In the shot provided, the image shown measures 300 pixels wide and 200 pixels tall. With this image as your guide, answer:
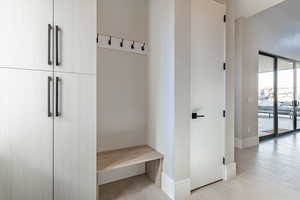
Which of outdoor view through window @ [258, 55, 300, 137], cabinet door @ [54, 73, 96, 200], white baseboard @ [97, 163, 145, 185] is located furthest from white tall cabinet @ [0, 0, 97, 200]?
outdoor view through window @ [258, 55, 300, 137]

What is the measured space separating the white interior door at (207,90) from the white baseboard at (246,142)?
74.9 inches

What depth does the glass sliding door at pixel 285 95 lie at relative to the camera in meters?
4.93

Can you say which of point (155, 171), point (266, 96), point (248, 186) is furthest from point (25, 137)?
point (266, 96)

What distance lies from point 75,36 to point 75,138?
95cm

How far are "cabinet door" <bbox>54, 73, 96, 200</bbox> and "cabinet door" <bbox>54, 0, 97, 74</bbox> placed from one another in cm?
10

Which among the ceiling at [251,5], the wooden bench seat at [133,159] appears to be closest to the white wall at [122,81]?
the wooden bench seat at [133,159]

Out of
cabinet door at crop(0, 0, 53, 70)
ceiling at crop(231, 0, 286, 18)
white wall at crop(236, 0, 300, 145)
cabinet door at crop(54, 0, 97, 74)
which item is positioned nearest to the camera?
cabinet door at crop(0, 0, 53, 70)

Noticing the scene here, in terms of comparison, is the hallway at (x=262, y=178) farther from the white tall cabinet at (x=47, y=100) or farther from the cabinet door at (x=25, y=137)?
the cabinet door at (x=25, y=137)

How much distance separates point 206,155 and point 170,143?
0.62m

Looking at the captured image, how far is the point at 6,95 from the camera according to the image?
1.29 m

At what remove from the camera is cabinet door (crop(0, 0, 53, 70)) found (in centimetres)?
128

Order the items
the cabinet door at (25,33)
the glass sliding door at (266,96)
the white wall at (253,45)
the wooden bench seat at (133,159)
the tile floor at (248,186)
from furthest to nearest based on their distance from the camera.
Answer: the glass sliding door at (266,96) < the white wall at (253,45) < the tile floor at (248,186) < the wooden bench seat at (133,159) < the cabinet door at (25,33)

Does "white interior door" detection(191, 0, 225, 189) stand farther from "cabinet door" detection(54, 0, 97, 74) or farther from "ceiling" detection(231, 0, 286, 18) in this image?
"cabinet door" detection(54, 0, 97, 74)

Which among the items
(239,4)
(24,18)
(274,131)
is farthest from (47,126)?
(274,131)
